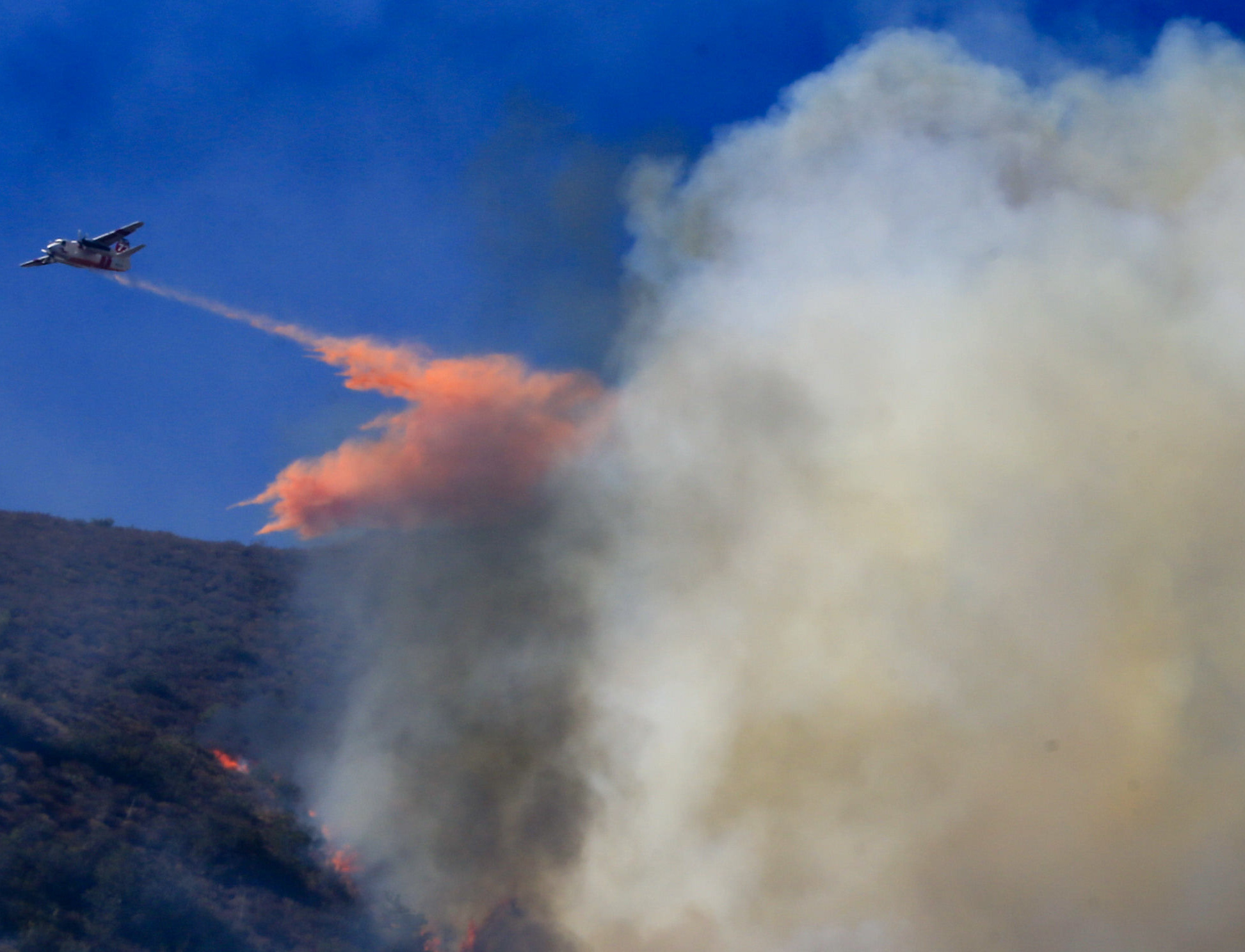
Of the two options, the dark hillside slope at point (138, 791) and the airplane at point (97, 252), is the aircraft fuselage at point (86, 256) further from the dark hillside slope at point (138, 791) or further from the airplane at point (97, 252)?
the dark hillside slope at point (138, 791)

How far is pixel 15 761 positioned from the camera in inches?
1420

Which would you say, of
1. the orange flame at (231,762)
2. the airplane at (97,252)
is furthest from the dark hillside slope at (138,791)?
the airplane at (97,252)

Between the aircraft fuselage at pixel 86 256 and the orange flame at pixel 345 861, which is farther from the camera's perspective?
the aircraft fuselage at pixel 86 256

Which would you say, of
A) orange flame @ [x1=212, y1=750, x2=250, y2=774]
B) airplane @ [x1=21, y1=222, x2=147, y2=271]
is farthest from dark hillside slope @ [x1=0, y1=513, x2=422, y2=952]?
airplane @ [x1=21, y1=222, x2=147, y2=271]

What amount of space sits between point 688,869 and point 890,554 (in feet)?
50.6

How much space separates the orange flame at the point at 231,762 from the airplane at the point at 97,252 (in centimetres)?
2305

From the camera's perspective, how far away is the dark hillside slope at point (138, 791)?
1256 inches

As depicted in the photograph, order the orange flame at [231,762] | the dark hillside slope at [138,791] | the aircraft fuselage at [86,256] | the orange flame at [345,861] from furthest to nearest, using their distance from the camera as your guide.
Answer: the aircraft fuselage at [86,256], the orange flame at [231,762], the orange flame at [345,861], the dark hillside slope at [138,791]

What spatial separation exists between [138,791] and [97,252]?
986 inches

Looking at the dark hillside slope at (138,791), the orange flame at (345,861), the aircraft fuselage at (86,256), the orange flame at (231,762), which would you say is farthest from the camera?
the aircraft fuselage at (86,256)

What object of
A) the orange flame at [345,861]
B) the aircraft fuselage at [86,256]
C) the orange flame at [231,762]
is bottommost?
the orange flame at [345,861]

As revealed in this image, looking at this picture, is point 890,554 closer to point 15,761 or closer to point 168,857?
point 168,857

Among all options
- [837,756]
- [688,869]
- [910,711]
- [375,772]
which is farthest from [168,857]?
[910,711]

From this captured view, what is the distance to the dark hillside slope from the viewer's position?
31.9m
